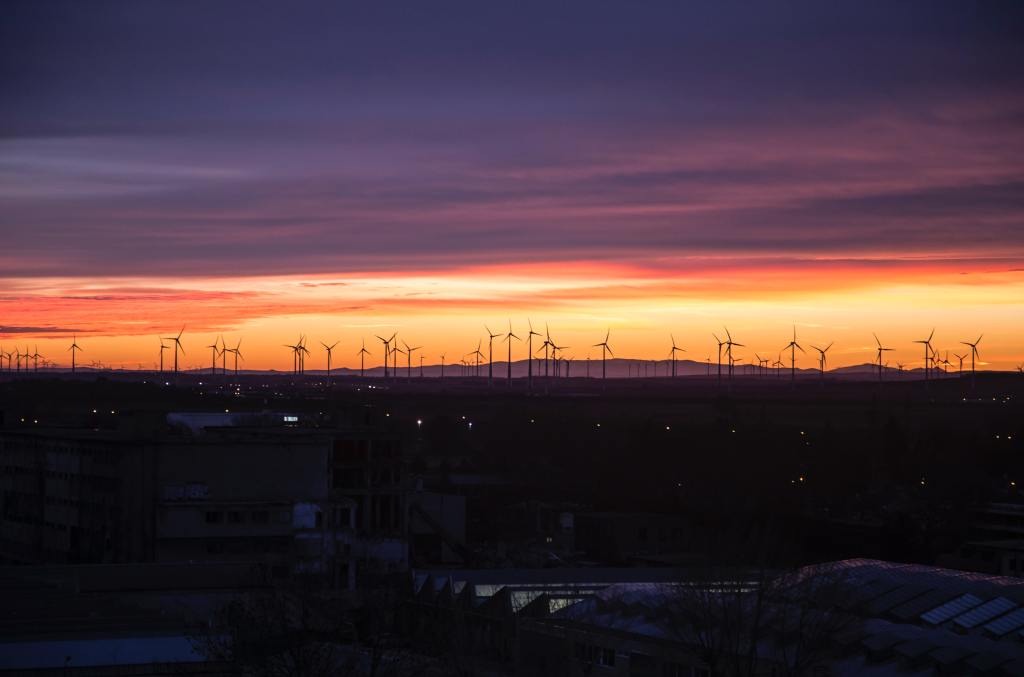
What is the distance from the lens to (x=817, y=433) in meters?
63.8

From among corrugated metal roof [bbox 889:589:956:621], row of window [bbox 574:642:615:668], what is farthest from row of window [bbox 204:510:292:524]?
corrugated metal roof [bbox 889:589:956:621]

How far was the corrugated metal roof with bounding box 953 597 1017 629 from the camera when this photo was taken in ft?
53.1

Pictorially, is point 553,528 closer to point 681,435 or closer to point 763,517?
point 763,517

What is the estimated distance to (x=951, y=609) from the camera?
1670 cm

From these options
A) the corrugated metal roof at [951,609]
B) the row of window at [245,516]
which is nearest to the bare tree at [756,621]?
the corrugated metal roof at [951,609]

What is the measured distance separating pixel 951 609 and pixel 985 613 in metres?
0.44

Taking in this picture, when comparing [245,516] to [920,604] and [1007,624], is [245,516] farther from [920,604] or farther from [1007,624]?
[1007,624]

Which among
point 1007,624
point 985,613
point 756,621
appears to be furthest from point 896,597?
point 756,621

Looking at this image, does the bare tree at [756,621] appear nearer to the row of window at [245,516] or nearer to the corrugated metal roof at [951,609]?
the corrugated metal roof at [951,609]

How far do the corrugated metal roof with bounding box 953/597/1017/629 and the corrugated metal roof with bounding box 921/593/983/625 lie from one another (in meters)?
0.13

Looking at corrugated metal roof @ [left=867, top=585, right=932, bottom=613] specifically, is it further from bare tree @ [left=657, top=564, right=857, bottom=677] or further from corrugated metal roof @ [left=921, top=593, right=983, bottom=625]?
bare tree @ [left=657, top=564, right=857, bottom=677]

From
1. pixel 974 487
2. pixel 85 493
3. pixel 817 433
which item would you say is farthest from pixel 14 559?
pixel 817 433

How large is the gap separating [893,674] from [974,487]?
2809 centimetres

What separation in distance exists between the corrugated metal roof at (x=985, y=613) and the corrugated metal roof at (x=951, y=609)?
0.13m
